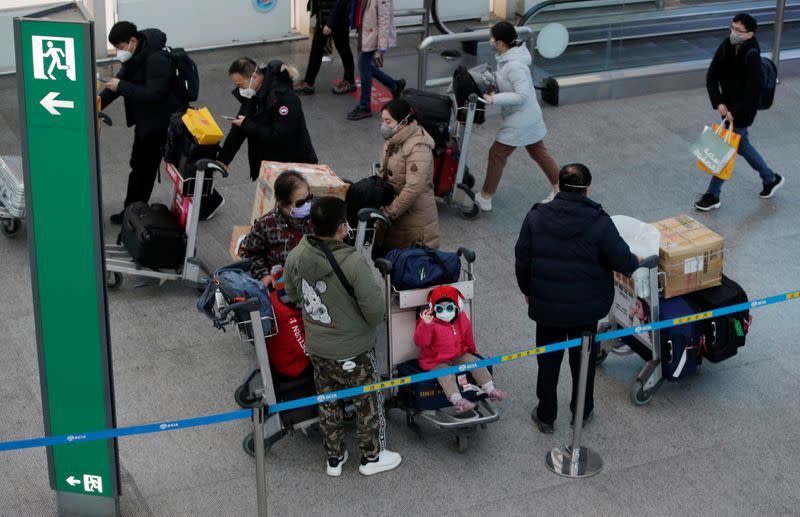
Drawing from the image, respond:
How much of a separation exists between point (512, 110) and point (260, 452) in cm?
461

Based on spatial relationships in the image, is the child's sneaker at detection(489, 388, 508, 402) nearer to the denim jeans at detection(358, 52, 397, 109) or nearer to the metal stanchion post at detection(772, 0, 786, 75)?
the denim jeans at detection(358, 52, 397, 109)

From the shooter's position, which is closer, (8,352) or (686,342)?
(686,342)

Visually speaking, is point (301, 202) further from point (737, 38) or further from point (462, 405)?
point (737, 38)

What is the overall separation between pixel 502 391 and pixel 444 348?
0.71 m

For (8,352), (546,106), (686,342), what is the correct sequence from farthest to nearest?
(546,106)
(8,352)
(686,342)

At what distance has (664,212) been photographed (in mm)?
9625

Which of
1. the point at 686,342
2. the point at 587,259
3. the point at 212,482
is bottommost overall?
the point at 212,482

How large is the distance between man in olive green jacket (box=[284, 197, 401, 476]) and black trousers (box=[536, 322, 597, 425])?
0.96 meters

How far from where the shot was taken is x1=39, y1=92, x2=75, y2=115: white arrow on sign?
479 centimetres

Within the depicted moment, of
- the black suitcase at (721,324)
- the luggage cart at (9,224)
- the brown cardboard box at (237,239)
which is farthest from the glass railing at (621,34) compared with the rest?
the luggage cart at (9,224)

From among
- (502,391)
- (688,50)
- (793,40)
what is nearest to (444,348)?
(502,391)

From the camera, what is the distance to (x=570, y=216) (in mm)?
6125

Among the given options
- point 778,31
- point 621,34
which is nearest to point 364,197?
point 621,34

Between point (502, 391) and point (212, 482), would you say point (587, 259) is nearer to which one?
point (502, 391)
